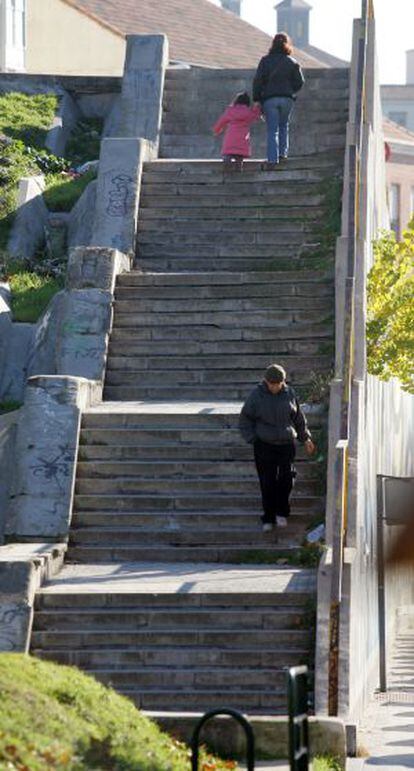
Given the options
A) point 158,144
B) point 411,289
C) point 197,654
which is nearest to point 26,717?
point 197,654

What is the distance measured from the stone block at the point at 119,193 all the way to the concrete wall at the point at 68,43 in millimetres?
29399

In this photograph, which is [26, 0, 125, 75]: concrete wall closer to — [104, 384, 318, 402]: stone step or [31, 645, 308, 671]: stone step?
[104, 384, 318, 402]: stone step

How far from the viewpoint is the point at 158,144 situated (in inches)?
1102

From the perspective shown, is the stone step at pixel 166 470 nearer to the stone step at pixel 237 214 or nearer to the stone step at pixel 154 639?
the stone step at pixel 154 639

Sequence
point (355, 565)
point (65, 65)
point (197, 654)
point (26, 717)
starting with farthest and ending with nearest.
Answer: point (65, 65) < point (355, 565) < point (197, 654) < point (26, 717)

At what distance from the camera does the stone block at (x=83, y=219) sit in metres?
26.2

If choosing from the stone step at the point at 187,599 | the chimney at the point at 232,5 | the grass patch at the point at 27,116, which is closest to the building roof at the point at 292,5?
the chimney at the point at 232,5

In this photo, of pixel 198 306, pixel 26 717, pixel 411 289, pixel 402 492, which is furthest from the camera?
pixel 411 289

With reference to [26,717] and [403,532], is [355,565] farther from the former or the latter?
[26,717]

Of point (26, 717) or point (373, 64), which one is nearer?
point (26, 717)

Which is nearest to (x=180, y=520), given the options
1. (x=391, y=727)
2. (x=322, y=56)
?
(x=391, y=727)

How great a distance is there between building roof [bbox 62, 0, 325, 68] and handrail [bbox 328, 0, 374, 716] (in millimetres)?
42349

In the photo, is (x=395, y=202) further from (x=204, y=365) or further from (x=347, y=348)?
(x=347, y=348)

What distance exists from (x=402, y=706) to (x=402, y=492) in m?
2.62
